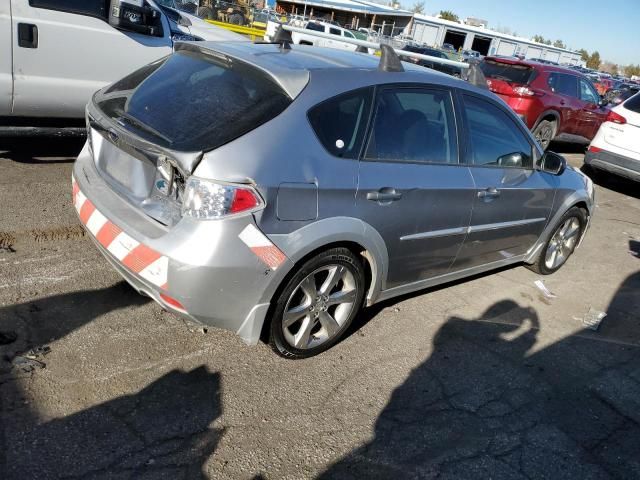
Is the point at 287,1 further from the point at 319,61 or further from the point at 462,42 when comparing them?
the point at 319,61

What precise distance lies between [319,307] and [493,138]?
1.88 meters

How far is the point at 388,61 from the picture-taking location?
341 cm

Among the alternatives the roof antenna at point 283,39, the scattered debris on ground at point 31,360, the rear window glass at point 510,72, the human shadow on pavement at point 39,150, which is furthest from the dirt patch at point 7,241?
the rear window glass at point 510,72

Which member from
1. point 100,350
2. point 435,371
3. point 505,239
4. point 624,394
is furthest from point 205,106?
point 624,394

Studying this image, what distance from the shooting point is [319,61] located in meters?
3.31

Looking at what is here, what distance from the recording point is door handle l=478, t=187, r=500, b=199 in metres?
3.87

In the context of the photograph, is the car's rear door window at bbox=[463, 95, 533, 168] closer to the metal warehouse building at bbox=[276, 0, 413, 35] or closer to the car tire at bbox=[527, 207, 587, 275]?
the car tire at bbox=[527, 207, 587, 275]

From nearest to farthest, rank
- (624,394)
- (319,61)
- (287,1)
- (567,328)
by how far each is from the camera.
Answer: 1. (319,61)
2. (624,394)
3. (567,328)
4. (287,1)

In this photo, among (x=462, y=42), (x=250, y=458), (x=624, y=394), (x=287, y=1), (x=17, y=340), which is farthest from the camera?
(x=462, y=42)

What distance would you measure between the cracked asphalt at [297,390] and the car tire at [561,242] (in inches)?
28.1

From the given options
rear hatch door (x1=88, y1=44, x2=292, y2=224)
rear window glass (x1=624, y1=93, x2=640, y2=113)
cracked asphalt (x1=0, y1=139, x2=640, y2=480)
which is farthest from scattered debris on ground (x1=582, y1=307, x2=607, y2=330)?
rear window glass (x1=624, y1=93, x2=640, y2=113)

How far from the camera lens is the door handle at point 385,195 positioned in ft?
10.4

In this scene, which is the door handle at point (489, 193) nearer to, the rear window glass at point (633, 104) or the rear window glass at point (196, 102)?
the rear window glass at point (196, 102)

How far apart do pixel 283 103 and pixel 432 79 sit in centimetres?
123
